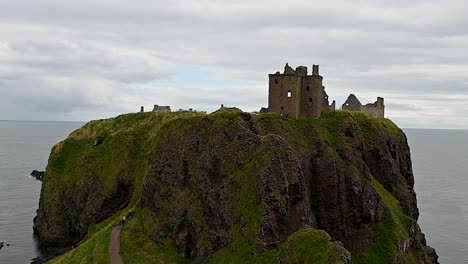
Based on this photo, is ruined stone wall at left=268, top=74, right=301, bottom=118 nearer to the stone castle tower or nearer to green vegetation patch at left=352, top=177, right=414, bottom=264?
the stone castle tower

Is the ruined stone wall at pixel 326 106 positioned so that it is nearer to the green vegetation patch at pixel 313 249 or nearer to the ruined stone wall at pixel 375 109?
the ruined stone wall at pixel 375 109

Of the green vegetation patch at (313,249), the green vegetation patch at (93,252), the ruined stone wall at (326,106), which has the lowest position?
the green vegetation patch at (93,252)

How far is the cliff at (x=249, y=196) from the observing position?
6462cm

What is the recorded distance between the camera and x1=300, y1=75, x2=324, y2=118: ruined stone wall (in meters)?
89.1

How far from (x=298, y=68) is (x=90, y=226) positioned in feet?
159

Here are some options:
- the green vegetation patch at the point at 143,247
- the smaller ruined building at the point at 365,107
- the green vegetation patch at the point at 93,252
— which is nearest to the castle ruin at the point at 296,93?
the smaller ruined building at the point at 365,107

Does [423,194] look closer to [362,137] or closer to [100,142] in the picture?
[362,137]

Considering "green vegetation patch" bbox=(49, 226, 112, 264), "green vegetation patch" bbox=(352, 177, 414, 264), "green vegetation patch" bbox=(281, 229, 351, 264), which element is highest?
"green vegetation patch" bbox=(281, 229, 351, 264)

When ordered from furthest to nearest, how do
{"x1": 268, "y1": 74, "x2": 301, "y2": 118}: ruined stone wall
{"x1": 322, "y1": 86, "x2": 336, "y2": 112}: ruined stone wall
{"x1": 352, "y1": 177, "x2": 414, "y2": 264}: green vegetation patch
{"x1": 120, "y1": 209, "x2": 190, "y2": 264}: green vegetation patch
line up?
1. {"x1": 322, "y1": 86, "x2": 336, "y2": 112}: ruined stone wall
2. {"x1": 268, "y1": 74, "x2": 301, "y2": 118}: ruined stone wall
3. {"x1": 352, "y1": 177, "x2": 414, "y2": 264}: green vegetation patch
4. {"x1": 120, "y1": 209, "x2": 190, "y2": 264}: green vegetation patch

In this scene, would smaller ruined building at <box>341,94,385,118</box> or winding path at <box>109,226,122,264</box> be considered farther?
smaller ruined building at <box>341,94,385,118</box>

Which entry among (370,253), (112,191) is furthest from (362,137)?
(112,191)

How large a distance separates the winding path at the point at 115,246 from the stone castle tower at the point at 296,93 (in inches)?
1237

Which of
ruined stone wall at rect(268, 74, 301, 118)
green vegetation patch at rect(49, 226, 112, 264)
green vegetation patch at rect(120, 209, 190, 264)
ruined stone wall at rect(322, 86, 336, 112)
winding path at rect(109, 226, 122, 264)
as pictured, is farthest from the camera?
ruined stone wall at rect(322, 86, 336, 112)

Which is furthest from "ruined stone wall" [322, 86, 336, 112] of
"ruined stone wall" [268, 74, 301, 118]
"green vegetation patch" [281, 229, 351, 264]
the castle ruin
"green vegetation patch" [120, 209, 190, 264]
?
"green vegetation patch" [281, 229, 351, 264]
